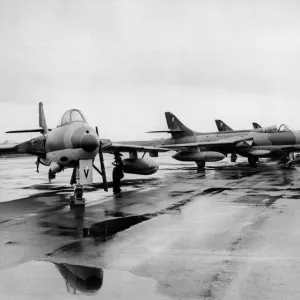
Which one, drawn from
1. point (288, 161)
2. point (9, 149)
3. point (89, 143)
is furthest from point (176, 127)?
point (89, 143)

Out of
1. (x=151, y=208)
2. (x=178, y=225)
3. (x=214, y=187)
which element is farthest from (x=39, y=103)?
(x=178, y=225)

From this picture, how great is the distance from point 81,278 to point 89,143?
19.5ft

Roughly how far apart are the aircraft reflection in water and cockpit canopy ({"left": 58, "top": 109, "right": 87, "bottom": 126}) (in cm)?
677

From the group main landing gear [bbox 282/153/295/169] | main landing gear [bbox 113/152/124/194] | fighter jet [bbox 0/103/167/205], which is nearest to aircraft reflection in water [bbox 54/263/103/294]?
fighter jet [bbox 0/103/167/205]

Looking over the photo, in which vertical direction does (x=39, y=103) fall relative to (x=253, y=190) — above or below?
above

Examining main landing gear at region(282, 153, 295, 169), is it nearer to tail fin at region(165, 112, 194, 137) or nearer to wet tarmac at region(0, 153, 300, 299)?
tail fin at region(165, 112, 194, 137)

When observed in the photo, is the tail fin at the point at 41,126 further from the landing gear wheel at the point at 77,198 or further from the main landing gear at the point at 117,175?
the landing gear wheel at the point at 77,198

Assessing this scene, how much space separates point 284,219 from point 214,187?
666cm

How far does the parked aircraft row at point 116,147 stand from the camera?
10.8 metres

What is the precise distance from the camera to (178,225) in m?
7.95

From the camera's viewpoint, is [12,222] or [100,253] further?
[12,222]

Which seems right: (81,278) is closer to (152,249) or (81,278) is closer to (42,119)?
(152,249)

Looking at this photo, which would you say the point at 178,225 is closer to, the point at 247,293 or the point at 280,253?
the point at 280,253

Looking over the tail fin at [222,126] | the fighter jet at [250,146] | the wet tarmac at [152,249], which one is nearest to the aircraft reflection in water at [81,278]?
the wet tarmac at [152,249]
